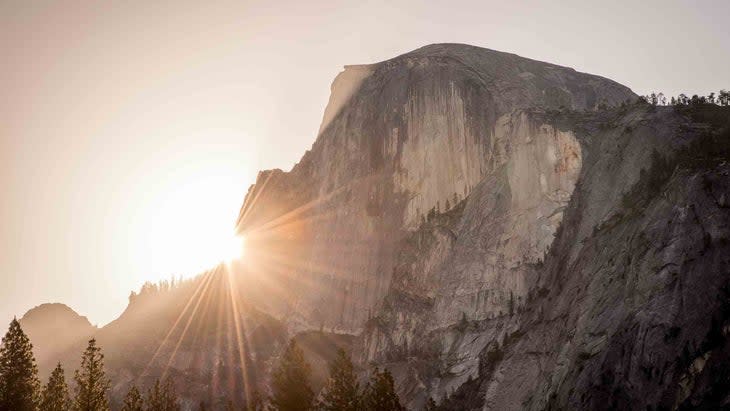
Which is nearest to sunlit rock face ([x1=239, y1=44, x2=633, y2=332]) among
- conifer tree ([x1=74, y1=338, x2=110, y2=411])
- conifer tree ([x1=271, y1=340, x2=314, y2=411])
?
conifer tree ([x1=271, y1=340, x2=314, y2=411])

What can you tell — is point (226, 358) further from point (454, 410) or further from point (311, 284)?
point (454, 410)

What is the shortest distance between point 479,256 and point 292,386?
192ft

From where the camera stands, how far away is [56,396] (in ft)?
177

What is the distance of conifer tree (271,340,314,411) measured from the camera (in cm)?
5206

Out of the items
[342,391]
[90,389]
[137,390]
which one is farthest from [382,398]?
[90,389]

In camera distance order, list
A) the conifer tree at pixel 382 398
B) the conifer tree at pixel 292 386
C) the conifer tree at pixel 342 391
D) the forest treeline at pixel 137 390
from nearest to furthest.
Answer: the conifer tree at pixel 382 398 → the forest treeline at pixel 137 390 → the conifer tree at pixel 342 391 → the conifer tree at pixel 292 386

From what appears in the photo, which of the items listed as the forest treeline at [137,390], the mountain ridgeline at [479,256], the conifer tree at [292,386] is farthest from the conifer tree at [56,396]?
the mountain ridgeline at [479,256]

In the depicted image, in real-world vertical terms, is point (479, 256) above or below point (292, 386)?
above

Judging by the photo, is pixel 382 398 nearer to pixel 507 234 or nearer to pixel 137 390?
pixel 137 390

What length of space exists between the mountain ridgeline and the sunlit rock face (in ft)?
1.41

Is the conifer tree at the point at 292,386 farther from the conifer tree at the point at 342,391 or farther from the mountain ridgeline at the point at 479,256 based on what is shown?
the mountain ridgeline at the point at 479,256

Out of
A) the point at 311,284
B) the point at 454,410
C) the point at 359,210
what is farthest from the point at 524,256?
the point at 311,284

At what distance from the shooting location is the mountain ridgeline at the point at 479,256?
6159 cm

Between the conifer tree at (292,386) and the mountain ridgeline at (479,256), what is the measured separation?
25.4 m
